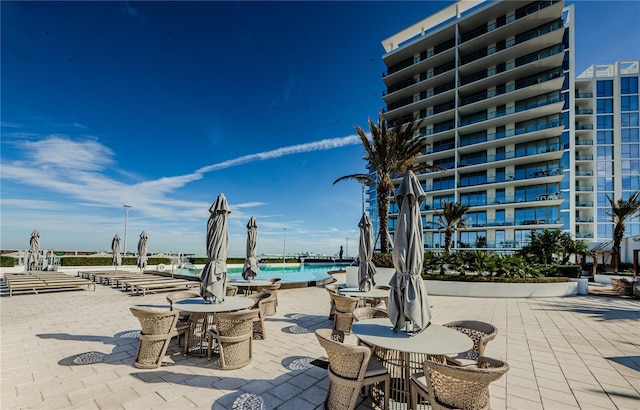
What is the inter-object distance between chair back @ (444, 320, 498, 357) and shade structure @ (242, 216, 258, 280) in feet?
19.4

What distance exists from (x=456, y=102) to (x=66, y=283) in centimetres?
3758

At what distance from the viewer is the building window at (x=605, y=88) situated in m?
42.4

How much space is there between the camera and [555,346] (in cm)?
559

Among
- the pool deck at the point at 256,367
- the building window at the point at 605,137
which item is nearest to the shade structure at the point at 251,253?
the pool deck at the point at 256,367

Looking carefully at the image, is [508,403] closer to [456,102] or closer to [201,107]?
[201,107]

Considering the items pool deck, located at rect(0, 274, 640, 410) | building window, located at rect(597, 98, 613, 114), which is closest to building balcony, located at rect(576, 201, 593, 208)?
building window, located at rect(597, 98, 613, 114)

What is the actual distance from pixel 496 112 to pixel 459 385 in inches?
1436

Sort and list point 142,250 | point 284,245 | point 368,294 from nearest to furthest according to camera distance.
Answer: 1. point 368,294
2. point 142,250
3. point 284,245

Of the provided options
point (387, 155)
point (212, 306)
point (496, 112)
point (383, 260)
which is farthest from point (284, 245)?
point (496, 112)

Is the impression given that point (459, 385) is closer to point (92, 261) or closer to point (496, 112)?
point (92, 261)

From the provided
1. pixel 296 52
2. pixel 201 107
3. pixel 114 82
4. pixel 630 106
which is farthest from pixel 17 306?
pixel 630 106

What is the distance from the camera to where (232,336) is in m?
4.17

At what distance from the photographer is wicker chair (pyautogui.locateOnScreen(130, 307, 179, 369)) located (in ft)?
13.5

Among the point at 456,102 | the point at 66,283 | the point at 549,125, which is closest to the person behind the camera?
the point at 66,283
